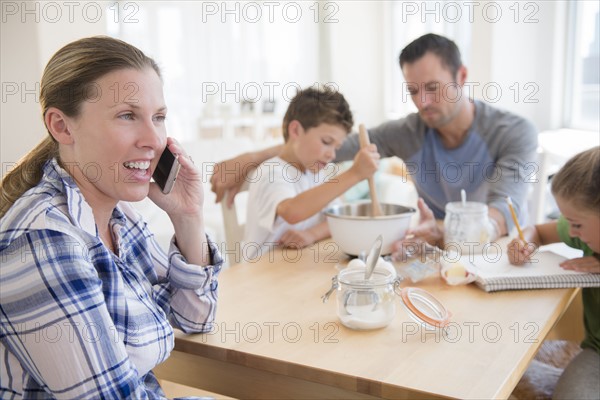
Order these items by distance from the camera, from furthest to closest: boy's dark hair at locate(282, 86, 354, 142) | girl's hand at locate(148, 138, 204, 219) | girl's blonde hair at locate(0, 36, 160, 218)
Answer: boy's dark hair at locate(282, 86, 354, 142) < girl's hand at locate(148, 138, 204, 219) < girl's blonde hair at locate(0, 36, 160, 218)

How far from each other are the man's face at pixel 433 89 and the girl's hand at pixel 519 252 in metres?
0.71

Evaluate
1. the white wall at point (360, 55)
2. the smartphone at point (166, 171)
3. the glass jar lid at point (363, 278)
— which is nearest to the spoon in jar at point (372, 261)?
the glass jar lid at point (363, 278)

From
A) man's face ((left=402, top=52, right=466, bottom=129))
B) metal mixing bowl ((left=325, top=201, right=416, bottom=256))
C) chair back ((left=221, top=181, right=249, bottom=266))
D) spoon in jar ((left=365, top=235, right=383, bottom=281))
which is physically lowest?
chair back ((left=221, top=181, right=249, bottom=266))

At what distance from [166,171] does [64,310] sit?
0.37m

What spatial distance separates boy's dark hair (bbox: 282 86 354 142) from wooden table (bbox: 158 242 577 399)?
71 cm

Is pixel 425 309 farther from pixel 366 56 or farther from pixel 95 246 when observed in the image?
pixel 366 56

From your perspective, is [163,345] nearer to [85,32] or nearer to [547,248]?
[547,248]

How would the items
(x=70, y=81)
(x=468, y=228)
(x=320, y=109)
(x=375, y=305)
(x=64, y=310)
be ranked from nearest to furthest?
1. (x=64, y=310)
2. (x=70, y=81)
3. (x=375, y=305)
4. (x=468, y=228)
5. (x=320, y=109)

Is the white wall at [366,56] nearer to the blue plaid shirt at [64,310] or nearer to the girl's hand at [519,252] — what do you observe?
the blue plaid shirt at [64,310]

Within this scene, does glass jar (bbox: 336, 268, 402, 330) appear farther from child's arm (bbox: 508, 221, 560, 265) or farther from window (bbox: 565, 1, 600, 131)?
window (bbox: 565, 1, 600, 131)

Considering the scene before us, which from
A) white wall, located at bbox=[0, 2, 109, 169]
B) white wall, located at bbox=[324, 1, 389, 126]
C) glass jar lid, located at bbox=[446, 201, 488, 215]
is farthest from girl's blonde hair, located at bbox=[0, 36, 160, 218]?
white wall, located at bbox=[324, 1, 389, 126]

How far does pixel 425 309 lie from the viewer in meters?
1.05

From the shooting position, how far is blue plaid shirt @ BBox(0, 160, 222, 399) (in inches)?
30.3

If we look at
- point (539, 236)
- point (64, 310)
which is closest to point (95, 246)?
point (64, 310)
